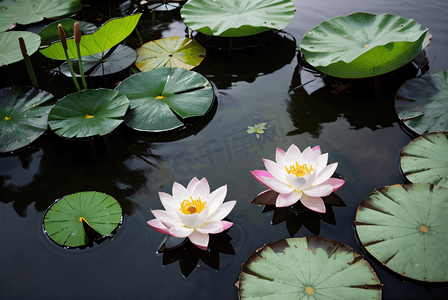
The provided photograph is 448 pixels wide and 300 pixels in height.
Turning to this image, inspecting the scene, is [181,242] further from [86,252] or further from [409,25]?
[409,25]

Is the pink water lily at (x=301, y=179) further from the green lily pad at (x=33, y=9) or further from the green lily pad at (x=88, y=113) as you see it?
the green lily pad at (x=33, y=9)

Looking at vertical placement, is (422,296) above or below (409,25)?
below

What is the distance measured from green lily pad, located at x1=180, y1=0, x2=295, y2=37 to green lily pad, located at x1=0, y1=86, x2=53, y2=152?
1.44 m

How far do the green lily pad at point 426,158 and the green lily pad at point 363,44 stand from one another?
2.04ft

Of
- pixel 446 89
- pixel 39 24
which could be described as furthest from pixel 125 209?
pixel 39 24

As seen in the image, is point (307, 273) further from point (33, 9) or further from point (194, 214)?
point (33, 9)

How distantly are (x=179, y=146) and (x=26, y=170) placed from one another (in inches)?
40.5

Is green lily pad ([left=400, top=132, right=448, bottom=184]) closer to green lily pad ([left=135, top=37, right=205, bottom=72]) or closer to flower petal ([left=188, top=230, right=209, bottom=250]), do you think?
flower petal ([left=188, top=230, right=209, bottom=250])

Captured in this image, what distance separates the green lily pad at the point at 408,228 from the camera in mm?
1442

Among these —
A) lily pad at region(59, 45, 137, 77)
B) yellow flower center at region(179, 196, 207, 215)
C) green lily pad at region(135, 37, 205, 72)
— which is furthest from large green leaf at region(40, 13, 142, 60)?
yellow flower center at region(179, 196, 207, 215)

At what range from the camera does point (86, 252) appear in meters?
1.67

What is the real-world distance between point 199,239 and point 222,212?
189 millimetres

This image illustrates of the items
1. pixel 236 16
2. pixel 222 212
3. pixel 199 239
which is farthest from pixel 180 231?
pixel 236 16

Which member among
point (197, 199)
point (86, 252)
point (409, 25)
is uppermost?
point (409, 25)
